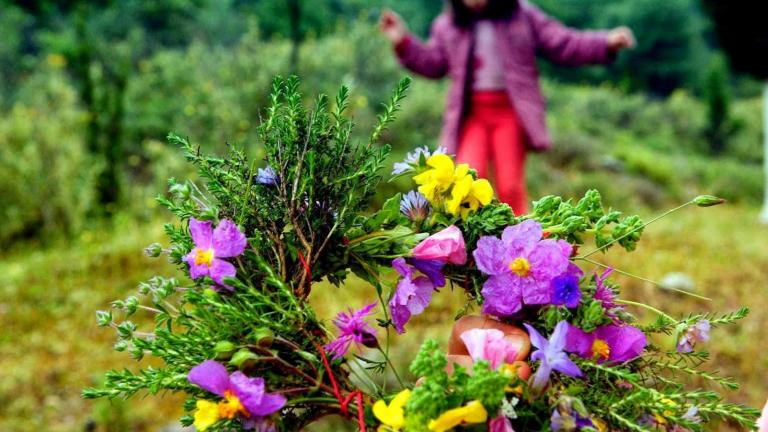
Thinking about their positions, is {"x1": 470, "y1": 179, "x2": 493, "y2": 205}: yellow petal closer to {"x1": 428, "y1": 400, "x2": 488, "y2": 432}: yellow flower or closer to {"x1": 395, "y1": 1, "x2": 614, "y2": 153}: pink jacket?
{"x1": 428, "y1": 400, "x2": 488, "y2": 432}: yellow flower

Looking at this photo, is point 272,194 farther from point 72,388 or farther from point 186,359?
point 72,388

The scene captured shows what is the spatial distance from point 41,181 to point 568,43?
4.44 m

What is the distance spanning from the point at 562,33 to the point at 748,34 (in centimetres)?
712

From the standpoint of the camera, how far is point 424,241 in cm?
80

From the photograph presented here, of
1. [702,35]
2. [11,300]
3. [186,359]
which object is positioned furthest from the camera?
[702,35]

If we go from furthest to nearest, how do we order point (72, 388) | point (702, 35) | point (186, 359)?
1. point (702, 35)
2. point (72, 388)
3. point (186, 359)

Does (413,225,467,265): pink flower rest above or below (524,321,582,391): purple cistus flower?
above

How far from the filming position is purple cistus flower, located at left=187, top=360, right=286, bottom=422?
711 millimetres

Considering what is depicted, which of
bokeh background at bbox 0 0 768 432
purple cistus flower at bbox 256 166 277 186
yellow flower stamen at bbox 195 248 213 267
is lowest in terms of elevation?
bokeh background at bbox 0 0 768 432

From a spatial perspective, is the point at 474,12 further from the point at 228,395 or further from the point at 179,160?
the point at 228,395

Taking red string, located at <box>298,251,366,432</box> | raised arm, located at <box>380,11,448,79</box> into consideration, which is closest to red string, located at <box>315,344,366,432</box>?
red string, located at <box>298,251,366,432</box>

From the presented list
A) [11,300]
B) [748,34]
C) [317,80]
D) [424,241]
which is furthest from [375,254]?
[748,34]

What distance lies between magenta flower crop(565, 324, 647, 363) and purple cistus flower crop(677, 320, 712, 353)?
4cm

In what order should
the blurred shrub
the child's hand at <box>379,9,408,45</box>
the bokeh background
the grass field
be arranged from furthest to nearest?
the blurred shrub < the child's hand at <box>379,9,408,45</box> < the bokeh background < the grass field
